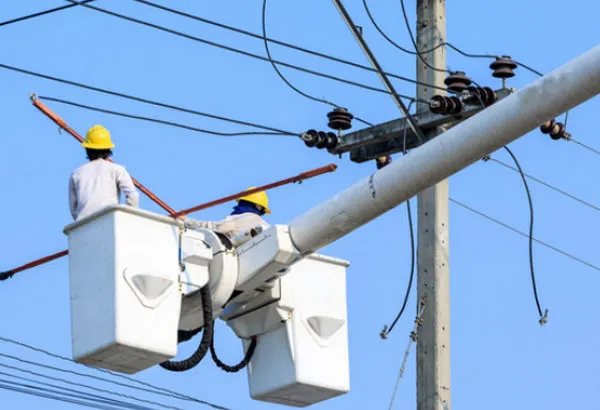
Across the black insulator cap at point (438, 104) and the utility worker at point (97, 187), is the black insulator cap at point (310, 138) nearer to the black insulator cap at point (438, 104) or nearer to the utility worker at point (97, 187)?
the black insulator cap at point (438, 104)

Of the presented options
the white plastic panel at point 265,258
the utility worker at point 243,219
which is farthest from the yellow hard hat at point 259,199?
the white plastic panel at point 265,258

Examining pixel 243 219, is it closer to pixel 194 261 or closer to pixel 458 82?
pixel 194 261

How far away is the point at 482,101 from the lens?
1513cm

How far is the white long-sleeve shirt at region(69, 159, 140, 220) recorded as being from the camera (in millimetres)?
12922

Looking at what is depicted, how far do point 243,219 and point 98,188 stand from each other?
1594 mm

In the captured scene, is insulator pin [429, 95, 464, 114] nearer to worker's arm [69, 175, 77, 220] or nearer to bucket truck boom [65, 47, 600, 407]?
bucket truck boom [65, 47, 600, 407]

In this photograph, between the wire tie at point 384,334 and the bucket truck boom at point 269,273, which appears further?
the wire tie at point 384,334

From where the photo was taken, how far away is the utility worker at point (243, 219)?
42.7 feet

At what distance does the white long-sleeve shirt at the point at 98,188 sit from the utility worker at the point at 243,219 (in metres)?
Answer: 0.46

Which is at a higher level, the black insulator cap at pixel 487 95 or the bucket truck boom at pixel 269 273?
the black insulator cap at pixel 487 95

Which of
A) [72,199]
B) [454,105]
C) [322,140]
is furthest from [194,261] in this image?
[322,140]

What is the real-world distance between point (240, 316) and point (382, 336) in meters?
2.95

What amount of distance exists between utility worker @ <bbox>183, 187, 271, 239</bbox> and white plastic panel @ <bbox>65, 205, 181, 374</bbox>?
3.18ft

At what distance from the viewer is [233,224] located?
1376 cm
